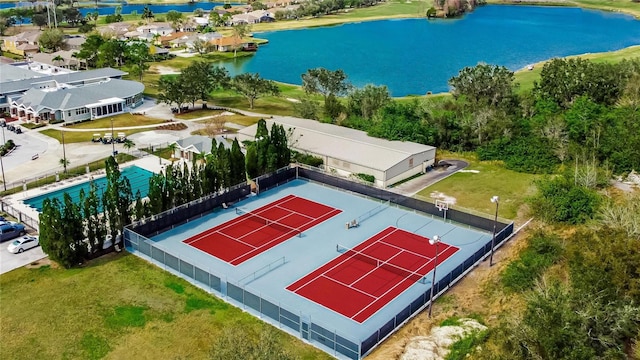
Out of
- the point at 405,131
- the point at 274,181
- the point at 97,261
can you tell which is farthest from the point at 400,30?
the point at 97,261

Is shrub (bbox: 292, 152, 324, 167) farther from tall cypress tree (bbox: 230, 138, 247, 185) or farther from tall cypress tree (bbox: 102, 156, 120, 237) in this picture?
tall cypress tree (bbox: 102, 156, 120, 237)

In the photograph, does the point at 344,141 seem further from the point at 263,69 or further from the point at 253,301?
the point at 263,69

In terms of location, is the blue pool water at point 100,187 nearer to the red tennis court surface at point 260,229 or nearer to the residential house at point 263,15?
the red tennis court surface at point 260,229

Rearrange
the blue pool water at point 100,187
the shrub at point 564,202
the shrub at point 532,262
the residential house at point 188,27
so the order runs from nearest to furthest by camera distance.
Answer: the shrub at point 532,262
the shrub at point 564,202
the blue pool water at point 100,187
the residential house at point 188,27

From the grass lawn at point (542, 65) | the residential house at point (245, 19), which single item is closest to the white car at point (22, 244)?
the grass lawn at point (542, 65)

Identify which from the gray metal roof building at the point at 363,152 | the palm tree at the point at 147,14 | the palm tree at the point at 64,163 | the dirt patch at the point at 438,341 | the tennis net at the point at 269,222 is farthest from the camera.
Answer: the palm tree at the point at 147,14

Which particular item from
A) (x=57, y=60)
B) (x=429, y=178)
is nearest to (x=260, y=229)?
(x=429, y=178)

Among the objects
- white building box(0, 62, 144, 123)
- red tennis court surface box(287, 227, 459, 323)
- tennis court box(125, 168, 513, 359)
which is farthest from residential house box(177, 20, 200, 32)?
red tennis court surface box(287, 227, 459, 323)
